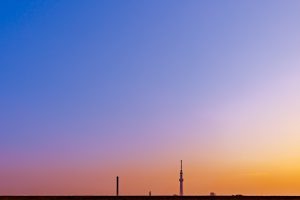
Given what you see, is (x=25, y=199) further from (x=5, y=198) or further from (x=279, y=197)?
(x=279, y=197)

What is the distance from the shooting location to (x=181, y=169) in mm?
94062

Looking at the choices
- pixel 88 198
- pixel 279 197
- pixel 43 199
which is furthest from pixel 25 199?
pixel 279 197

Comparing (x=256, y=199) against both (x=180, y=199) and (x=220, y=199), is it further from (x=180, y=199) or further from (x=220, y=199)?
(x=180, y=199)

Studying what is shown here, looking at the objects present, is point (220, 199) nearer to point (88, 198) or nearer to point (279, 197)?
point (279, 197)

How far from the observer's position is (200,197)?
48.8 meters

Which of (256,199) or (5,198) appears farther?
(256,199)

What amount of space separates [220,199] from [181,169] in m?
44.6

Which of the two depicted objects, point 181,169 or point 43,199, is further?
point 181,169

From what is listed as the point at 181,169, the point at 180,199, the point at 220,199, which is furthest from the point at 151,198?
the point at 181,169

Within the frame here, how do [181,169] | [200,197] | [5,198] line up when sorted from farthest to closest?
1. [181,169]
2. [200,197]
3. [5,198]

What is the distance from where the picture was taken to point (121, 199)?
154 ft

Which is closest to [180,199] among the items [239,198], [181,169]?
[239,198]

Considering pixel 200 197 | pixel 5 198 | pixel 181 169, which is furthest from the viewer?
pixel 181 169

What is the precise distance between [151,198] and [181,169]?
154ft
